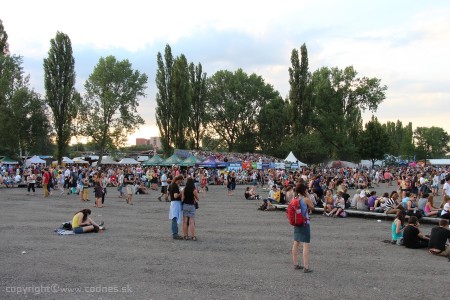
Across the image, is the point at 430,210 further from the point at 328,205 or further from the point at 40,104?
the point at 40,104

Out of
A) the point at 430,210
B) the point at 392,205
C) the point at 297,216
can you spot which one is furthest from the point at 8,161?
the point at 297,216

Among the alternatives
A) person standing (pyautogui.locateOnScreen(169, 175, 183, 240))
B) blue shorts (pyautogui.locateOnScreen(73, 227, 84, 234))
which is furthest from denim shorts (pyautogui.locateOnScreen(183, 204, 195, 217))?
blue shorts (pyautogui.locateOnScreen(73, 227, 84, 234))

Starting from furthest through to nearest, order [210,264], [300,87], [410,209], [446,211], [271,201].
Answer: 1. [300,87]
2. [271,201]
3. [410,209]
4. [446,211]
5. [210,264]

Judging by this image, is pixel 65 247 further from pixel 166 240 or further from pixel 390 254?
pixel 390 254

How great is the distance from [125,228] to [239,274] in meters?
6.23

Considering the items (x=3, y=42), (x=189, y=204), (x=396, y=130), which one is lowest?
(x=189, y=204)

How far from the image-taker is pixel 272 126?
76.2 meters

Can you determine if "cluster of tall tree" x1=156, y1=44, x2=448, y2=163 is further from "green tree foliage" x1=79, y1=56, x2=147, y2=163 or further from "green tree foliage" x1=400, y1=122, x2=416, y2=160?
"green tree foliage" x1=400, y1=122, x2=416, y2=160

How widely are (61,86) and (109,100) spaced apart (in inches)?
635

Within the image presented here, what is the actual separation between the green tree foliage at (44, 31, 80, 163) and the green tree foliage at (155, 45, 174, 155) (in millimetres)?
10744

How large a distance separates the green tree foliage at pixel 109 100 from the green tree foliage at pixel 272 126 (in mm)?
22841

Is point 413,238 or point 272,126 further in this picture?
point 272,126

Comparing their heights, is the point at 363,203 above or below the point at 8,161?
below

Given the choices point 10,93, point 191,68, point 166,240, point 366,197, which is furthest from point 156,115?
point 166,240
